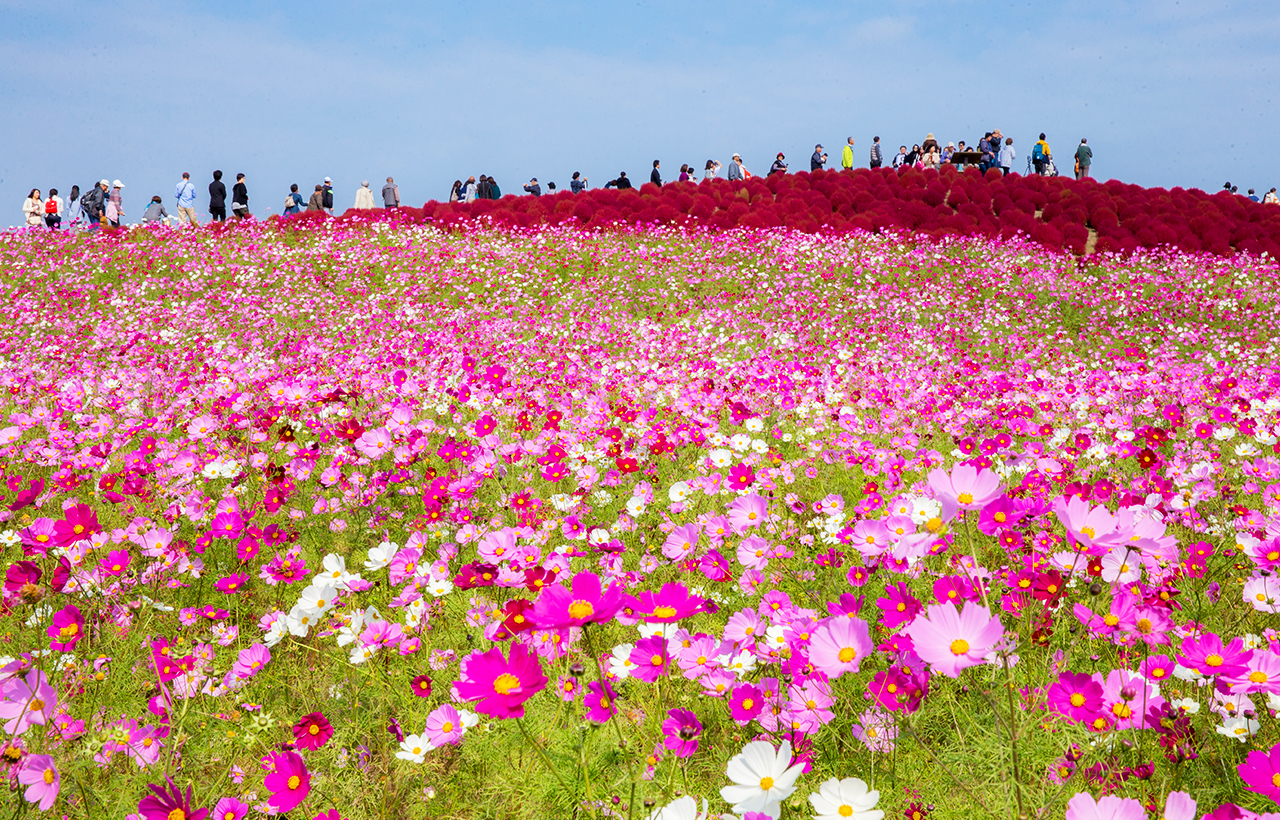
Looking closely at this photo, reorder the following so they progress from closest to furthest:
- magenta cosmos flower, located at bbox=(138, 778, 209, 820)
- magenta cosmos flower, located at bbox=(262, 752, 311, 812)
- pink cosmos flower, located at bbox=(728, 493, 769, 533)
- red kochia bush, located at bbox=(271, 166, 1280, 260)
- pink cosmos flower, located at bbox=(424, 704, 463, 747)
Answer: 1. magenta cosmos flower, located at bbox=(138, 778, 209, 820)
2. magenta cosmos flower, located at bbox=(262, 752, 311, 812)
3. pink cosmos flower, located at bbox=(424, 704, 463, 747)
4. pink cosmos flower, located at bbox=(728, 493, 769, 533)
5. red kochia bush, located at bbox=(271, 166, 1280, 260)

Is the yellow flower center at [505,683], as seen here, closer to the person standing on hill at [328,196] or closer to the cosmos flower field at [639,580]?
the cosmos flower field at [639,580]

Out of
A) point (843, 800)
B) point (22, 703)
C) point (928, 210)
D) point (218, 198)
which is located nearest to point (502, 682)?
point (843, 800)

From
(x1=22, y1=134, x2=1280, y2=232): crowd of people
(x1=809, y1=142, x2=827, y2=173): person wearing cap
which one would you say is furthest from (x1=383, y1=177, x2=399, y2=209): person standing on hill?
(x1=809, y1=142, x2=827, y2=173): person wearing cap

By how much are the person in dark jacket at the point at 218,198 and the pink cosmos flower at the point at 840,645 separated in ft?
63.8

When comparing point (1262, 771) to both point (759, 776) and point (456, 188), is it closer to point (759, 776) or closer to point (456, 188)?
point (759, 776)

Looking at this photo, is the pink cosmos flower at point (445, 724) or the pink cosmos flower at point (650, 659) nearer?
the pink cosmos flower at point (650, 659)

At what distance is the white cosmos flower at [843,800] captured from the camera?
1046 mm

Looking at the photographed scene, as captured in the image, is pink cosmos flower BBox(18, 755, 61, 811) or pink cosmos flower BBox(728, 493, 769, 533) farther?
pink cosmos flower BBox(728, 493, 769, 533)

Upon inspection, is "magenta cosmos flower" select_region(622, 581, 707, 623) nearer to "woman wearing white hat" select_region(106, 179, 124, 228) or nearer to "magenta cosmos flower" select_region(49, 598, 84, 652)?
"magenta cosmos flower" select_region(49, 598, 84, 652)

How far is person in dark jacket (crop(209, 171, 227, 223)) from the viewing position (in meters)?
16.9

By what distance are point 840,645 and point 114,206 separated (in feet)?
69.3

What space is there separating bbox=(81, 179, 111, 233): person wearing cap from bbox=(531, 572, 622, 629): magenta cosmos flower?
70.8 feet

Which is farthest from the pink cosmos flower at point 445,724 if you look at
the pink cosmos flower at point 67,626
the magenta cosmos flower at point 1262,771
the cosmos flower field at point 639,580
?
the magenta cosmos flower at point 1262,771

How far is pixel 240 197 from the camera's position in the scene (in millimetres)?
17562
